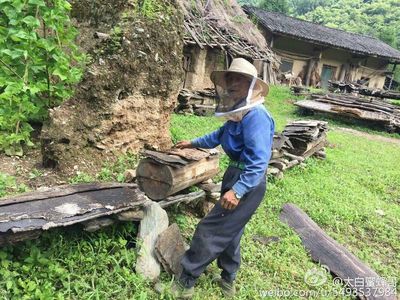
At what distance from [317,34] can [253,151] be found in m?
27.1

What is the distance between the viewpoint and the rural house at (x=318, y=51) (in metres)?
26.0

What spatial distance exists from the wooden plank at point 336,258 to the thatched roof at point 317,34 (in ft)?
70.9

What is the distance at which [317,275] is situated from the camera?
4.07 metres

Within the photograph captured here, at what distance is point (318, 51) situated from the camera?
27.3 meters

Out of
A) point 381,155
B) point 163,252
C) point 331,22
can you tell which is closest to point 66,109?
point 163,252

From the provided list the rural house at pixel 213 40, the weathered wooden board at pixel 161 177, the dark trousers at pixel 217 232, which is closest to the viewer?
the dark trousers at pixel 217 232

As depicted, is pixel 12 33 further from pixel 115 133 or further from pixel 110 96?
pixel 115 133

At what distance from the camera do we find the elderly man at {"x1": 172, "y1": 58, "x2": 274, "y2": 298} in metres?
3.01

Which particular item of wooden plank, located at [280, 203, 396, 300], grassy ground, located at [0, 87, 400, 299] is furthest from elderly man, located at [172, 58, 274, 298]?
wooden plank, located at [280, 203, 396, 300]

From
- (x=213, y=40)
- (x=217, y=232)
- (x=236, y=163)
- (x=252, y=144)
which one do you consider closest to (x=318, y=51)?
(x=213, y=40)

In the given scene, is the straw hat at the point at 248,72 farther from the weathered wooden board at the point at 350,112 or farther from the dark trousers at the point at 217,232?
the weathered wooden board at the point at 350,112

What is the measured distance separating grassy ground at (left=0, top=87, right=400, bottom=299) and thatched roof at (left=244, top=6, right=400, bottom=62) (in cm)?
1918

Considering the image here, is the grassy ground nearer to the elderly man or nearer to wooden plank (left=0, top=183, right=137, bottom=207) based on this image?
wooden plank (left=0, top=183, right=137, bottom=207)

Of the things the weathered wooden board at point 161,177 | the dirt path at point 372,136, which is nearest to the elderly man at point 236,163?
the weathered wooden board at point 161,177
